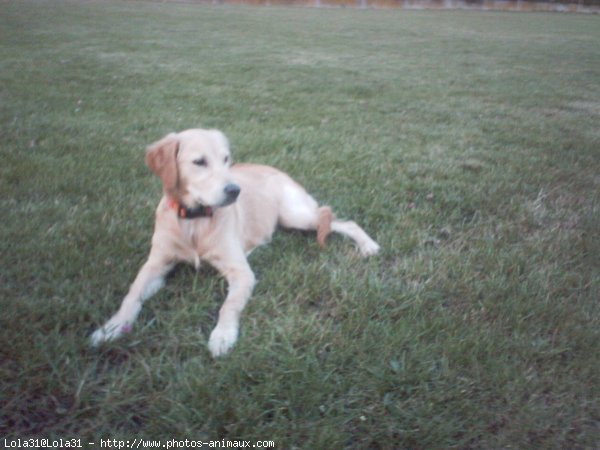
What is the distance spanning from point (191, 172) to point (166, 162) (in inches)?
5.6

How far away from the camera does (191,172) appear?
2971mm

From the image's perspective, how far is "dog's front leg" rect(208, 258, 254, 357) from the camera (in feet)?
7.71

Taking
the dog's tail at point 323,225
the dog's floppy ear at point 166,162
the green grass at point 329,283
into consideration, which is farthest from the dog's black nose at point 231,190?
the dog's tail at point 323,225

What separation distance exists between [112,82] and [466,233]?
6176mm

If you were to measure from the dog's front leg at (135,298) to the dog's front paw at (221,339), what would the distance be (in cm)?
39

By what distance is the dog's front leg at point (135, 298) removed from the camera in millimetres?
2362

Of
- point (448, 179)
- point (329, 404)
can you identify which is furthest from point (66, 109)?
point (329, 404)

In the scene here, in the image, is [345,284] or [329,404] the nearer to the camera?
[329,404]

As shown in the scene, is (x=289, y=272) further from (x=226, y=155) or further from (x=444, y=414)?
(x=444, y=414)

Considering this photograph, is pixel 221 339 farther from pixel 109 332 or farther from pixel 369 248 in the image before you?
pixel 369 248

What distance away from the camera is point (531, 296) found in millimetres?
2863

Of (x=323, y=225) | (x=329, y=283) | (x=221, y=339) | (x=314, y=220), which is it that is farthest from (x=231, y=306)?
(x=314, y=220)

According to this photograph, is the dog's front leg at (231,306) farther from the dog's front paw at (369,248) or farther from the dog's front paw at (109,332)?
the dog's front paw at (369,248)

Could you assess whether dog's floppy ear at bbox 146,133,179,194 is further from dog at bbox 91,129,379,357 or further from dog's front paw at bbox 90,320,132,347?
dog's front paw at bbox 90,320,132,347
